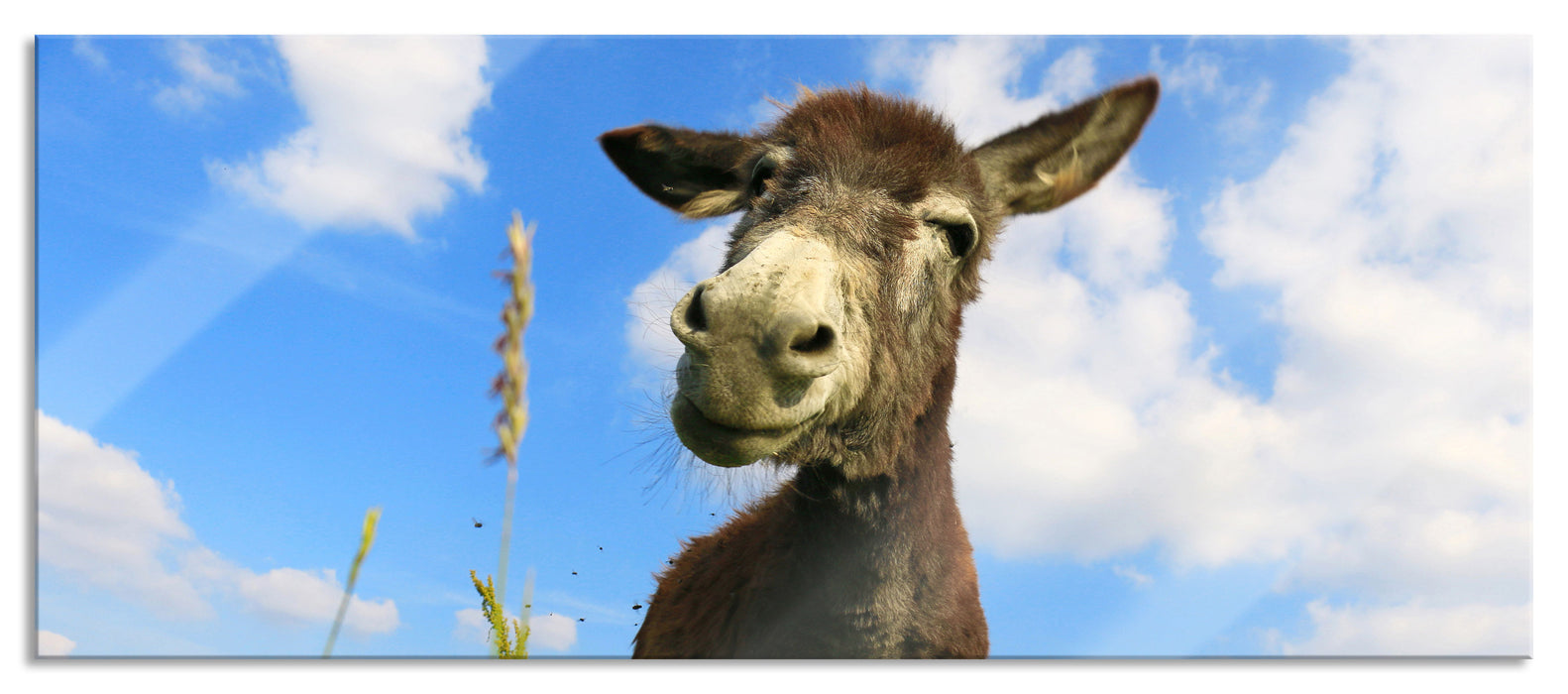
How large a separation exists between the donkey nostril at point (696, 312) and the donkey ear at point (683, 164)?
1462 mm

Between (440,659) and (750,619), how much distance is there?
1.18 m

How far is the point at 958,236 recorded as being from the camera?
309 cm

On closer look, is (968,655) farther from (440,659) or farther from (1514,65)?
(1514,65)

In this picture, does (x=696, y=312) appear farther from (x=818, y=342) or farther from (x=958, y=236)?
(x=958, y=236)

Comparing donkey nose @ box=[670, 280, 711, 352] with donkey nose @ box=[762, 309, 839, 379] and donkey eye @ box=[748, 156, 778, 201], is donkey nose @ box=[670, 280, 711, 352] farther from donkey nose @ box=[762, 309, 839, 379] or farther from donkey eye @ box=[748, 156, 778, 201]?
donkey eye @ box=[748, 156, 778, 201]

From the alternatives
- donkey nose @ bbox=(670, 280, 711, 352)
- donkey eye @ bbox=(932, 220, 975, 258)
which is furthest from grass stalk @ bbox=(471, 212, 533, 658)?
donkey eye @ bbox=(932, 220, 975, 258)

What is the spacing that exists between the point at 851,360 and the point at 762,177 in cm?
100

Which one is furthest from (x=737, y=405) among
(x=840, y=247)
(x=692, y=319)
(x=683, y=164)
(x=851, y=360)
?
(x=683, y=164)

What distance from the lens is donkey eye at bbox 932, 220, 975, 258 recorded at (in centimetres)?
303

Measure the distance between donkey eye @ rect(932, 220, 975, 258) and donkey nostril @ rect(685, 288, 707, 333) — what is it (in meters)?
1.08

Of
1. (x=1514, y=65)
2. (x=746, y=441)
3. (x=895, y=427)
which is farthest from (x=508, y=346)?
(x=1514, y=65)

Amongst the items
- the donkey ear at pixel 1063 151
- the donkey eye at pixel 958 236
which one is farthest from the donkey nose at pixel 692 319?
the donkey ear at pixel 1063 151
